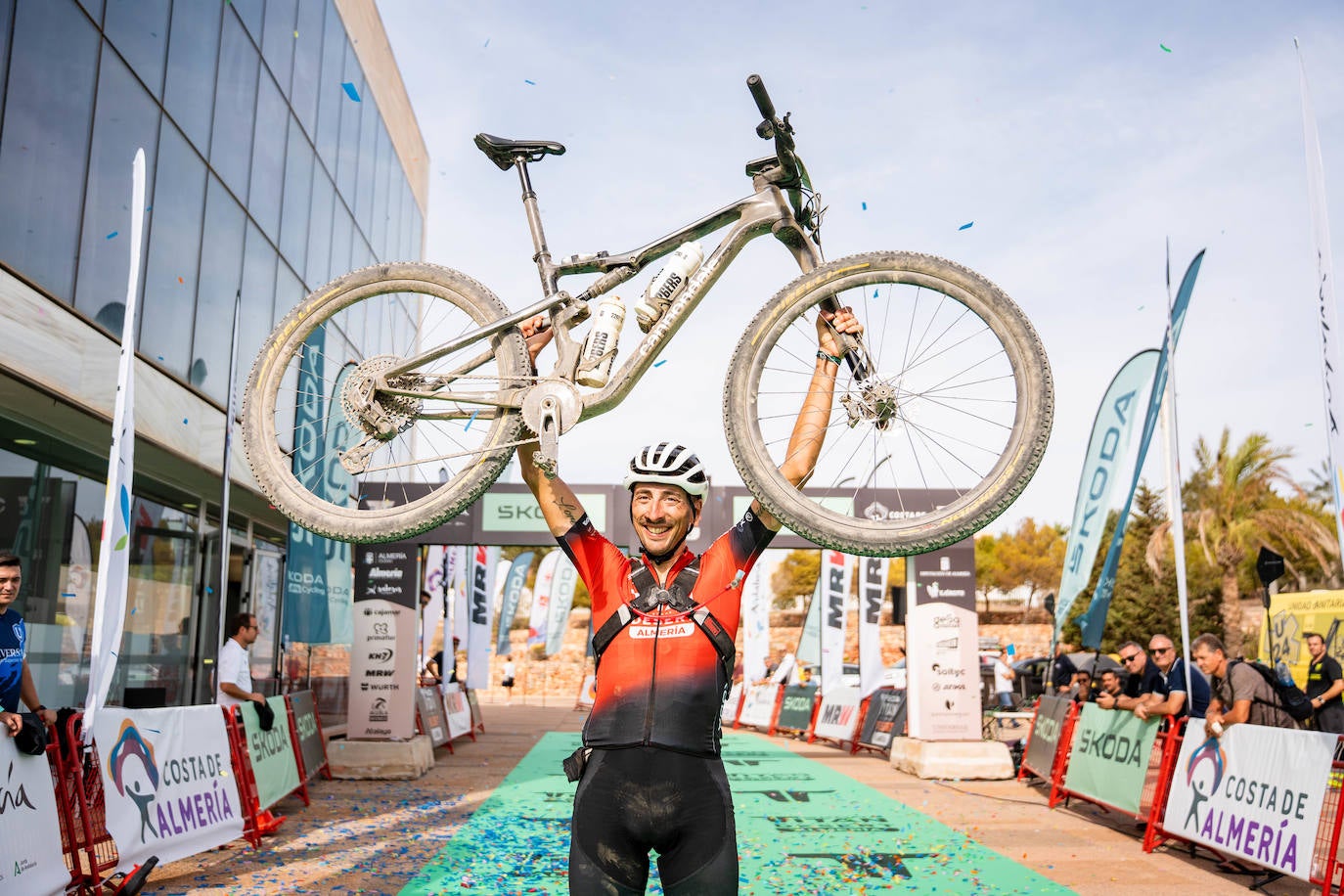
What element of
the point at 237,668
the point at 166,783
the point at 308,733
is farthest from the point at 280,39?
the point at 166,783

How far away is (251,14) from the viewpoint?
15508 mm

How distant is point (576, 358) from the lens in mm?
4238

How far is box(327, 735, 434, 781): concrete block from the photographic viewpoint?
14.0 m

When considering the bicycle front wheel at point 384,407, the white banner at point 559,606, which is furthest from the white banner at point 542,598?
the bicycle front wheel at point 384,407

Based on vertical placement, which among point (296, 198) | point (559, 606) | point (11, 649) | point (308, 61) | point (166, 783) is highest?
point (308, 61)

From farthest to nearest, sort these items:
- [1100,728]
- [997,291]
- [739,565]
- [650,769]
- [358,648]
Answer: [358,648]
[1100,728]
[997,291]
[739,565]
[650,769]

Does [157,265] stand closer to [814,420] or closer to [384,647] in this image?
[384,647]

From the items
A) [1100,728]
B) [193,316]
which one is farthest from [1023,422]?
[193,316]

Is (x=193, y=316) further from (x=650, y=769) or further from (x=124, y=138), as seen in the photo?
(x=650, y=769)

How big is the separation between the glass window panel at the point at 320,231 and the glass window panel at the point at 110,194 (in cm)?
650

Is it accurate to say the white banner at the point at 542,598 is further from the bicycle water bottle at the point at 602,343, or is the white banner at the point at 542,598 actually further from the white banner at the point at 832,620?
the bicycle water bottle at the point at 602,343

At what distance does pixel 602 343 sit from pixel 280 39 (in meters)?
15.5

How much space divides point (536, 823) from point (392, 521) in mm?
7114

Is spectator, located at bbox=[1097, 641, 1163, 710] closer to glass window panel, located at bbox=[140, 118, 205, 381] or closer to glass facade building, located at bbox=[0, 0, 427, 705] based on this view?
glass facade building, located at bbox=[0, 0, 427, 705]
